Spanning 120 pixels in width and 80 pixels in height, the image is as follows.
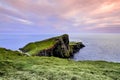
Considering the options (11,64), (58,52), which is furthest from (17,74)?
(58,52)

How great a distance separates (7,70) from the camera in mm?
22109

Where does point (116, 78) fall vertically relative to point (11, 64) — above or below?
below

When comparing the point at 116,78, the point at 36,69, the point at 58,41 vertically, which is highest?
the point at 58,41

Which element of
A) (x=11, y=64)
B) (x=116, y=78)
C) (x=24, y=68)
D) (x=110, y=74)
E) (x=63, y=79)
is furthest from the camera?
(x=11, y=64)

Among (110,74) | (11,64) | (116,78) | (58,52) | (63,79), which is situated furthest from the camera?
(58,52)

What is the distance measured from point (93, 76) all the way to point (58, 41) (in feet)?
254

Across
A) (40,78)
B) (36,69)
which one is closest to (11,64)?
(36,69)

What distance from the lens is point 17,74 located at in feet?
67.1

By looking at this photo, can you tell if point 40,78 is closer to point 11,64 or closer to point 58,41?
point 11,64

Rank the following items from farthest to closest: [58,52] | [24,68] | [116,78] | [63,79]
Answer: [58,52]
[24,68]
[116,78]
[63,79]

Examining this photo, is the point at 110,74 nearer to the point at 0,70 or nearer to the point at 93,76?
the point at 93,76

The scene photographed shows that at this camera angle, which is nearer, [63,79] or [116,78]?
[63,79]

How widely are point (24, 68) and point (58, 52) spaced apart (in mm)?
72747

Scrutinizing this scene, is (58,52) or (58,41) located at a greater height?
(58,41)
